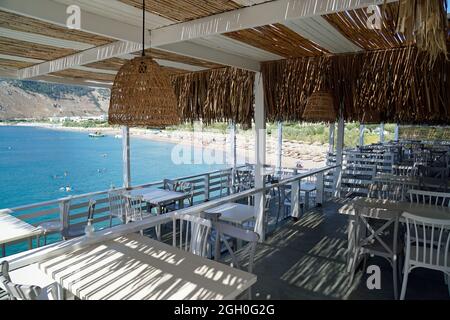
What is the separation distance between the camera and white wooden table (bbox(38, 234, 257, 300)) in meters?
1.66

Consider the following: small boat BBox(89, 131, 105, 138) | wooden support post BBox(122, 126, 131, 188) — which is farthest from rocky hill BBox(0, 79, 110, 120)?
wooden support post BBox(122, 126, 131, 188)

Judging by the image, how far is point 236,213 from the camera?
4.33 meters

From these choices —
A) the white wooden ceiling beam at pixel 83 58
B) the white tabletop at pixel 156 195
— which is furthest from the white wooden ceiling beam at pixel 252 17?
the white tabletop at pixel 156 195

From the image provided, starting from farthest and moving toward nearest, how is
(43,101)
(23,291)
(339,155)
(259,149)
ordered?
(43,101) < (339,155) < (259,149) < (23,291)

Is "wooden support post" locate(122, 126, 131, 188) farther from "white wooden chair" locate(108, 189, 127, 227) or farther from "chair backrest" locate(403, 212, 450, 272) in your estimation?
"chair backrest" locate(403, 212, 450, 272)

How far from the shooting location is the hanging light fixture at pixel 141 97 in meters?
1.76

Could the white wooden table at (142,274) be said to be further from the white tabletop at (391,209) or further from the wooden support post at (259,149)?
the wooden support post at (259,149)

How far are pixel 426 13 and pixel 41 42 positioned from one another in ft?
11.8

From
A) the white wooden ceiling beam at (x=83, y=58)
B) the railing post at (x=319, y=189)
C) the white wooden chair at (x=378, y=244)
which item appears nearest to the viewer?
the white wooden chair at (x=378, y=244)

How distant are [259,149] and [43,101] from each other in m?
23.7

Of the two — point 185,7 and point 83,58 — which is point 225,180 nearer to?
point 83,58

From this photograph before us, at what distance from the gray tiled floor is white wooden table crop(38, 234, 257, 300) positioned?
4.30 feet

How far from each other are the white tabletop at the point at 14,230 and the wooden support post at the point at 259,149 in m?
2.77

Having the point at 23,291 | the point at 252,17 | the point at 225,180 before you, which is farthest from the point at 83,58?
the point at 225,180
